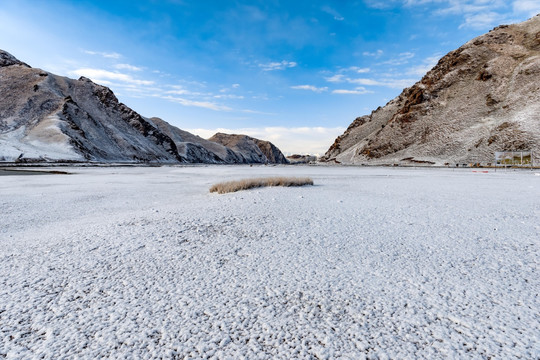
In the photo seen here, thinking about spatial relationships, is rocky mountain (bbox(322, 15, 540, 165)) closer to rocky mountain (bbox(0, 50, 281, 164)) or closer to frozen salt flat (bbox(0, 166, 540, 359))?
frozen salt flat (bbox(0, 166, 540, 359))

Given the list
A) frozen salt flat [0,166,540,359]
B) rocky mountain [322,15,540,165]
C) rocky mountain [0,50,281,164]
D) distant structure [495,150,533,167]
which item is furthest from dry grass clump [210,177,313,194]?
rocky mountain [0,50,281,164]

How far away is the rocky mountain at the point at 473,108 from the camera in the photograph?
176 feet

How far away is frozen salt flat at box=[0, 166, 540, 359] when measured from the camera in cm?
181

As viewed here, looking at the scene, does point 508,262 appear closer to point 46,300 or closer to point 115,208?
point 46,300

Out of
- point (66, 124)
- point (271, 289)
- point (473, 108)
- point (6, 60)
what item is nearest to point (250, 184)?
point (271, 289)

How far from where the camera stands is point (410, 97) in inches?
3130

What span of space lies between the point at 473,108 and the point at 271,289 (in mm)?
76187

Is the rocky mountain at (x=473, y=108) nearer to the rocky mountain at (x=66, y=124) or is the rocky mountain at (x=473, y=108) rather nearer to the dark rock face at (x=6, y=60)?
the rocky mountain at (x=66, y=124)

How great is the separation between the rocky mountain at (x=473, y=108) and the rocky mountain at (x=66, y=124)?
65.6 meters

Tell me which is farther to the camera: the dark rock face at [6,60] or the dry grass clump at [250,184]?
the dark rock face at [6,60]

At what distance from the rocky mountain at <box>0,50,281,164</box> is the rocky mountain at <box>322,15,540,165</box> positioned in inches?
2584

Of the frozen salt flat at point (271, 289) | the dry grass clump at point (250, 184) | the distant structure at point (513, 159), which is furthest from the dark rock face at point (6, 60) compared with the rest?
the distant structure at point (513, 159)

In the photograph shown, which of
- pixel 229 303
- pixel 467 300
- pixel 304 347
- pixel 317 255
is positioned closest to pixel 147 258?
pixel 229 303

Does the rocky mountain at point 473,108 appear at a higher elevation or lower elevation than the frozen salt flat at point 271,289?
higher
